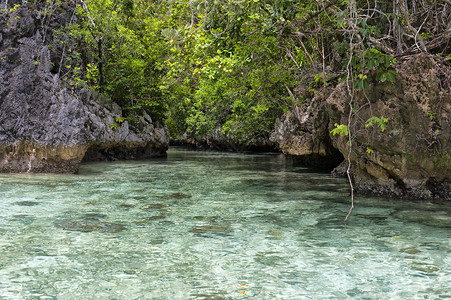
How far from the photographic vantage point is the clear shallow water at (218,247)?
3789 millimetres

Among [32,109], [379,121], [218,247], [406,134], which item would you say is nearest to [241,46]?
[379,121]

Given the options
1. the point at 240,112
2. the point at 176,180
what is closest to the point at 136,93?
the point at 240,112

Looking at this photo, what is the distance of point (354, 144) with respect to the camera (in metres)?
9.15

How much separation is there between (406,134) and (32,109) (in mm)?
11041

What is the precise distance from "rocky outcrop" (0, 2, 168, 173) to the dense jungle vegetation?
0.94 m

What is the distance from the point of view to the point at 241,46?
932 centimetres

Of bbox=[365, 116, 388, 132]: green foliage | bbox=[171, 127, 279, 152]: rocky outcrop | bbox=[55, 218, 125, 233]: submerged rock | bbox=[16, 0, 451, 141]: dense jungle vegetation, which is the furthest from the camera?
bbox=[171, 127, 279, 152]: rocky outcrop

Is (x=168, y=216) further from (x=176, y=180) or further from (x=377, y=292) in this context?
(x=176, y=180)

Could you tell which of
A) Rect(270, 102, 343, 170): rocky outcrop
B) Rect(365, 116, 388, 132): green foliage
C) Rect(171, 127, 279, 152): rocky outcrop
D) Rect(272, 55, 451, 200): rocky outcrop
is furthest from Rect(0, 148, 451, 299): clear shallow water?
Rect(171, 127, 279, 152): rocky outcrop

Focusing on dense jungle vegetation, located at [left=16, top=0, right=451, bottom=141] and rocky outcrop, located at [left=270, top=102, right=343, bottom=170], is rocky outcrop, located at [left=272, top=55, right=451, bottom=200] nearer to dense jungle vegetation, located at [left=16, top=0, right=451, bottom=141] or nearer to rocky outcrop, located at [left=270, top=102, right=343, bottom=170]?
dense jungle vegetation, located at [left=16, top=0, right=451, bottom=141]

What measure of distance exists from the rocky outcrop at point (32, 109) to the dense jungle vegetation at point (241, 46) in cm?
94

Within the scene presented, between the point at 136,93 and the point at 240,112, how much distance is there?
9630mm

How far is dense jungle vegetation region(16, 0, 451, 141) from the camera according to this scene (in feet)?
22.4

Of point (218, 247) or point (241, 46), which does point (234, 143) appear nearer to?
point (241, 46)
